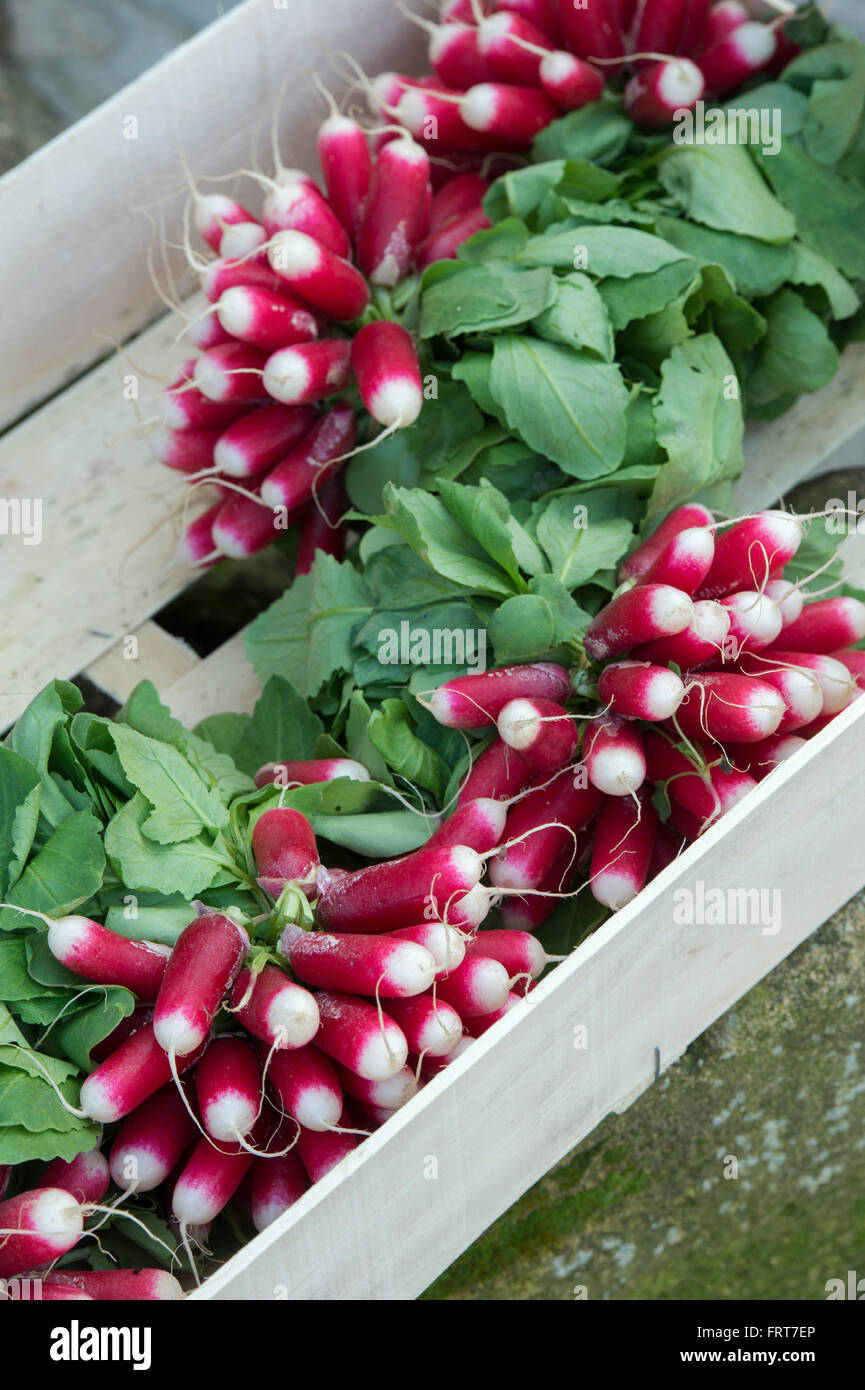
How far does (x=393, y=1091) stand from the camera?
1.32 metres

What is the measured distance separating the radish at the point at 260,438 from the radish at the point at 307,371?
0.04 metres

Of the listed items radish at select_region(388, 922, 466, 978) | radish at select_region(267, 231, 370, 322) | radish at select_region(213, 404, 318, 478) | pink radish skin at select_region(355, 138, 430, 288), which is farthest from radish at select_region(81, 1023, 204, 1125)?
pink radish skin at select_region(355, 138, 430, 288)

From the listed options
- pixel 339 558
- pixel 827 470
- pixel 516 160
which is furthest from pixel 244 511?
pixel 827 470

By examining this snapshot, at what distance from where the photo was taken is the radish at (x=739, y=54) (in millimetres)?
2006

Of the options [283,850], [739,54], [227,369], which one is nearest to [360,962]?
[283,850]

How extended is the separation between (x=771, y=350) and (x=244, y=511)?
30.9 inches

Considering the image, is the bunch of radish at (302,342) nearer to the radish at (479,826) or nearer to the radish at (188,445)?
the radish at (188,445)

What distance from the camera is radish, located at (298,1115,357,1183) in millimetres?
1321

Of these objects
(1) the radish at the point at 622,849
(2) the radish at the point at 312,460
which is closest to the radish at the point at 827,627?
(1) the radish at the point at 622,849

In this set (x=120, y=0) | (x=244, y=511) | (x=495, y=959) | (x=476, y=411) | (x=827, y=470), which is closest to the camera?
(x=495, y=959)

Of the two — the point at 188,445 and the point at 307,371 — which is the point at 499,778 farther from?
the point at 188,445

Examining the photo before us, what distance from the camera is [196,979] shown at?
1268 millimetres

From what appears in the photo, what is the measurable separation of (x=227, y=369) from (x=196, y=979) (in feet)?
2.77

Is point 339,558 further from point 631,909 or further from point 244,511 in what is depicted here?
point 631,909
